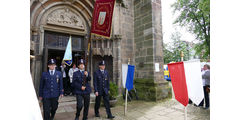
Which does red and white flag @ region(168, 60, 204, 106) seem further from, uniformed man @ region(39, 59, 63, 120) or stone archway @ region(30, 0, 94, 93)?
stone archway @ region(30, 0, 94, 93)

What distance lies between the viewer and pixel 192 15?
45.5 ft

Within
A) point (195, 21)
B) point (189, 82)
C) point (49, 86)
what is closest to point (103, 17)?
point (49, 86)

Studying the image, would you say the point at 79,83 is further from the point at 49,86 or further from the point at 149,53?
the point at 149,53

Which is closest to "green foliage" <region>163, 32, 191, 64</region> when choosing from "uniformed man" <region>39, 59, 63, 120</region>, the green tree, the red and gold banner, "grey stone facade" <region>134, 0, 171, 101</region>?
the green tree

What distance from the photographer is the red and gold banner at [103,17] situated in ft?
11.0

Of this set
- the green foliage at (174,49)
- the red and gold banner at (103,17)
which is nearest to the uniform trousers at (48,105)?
the red and gold banner at (103,17)

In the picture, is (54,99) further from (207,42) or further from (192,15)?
(192,15)

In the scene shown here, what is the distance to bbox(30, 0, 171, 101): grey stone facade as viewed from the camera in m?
5.63

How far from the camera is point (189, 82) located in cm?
228

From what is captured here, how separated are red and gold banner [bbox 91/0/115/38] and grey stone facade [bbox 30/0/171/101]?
3.03 m

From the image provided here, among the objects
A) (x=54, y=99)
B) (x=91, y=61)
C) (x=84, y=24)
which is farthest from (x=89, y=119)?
(x=84, y=24)

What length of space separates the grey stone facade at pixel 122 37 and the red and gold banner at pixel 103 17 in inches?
119

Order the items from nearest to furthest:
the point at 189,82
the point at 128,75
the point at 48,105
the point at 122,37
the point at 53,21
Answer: the point at 189,82 → the point at 48,105 → the point at 128,75 → the point at 53,21 → the point at 122,37

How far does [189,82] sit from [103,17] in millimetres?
2588
